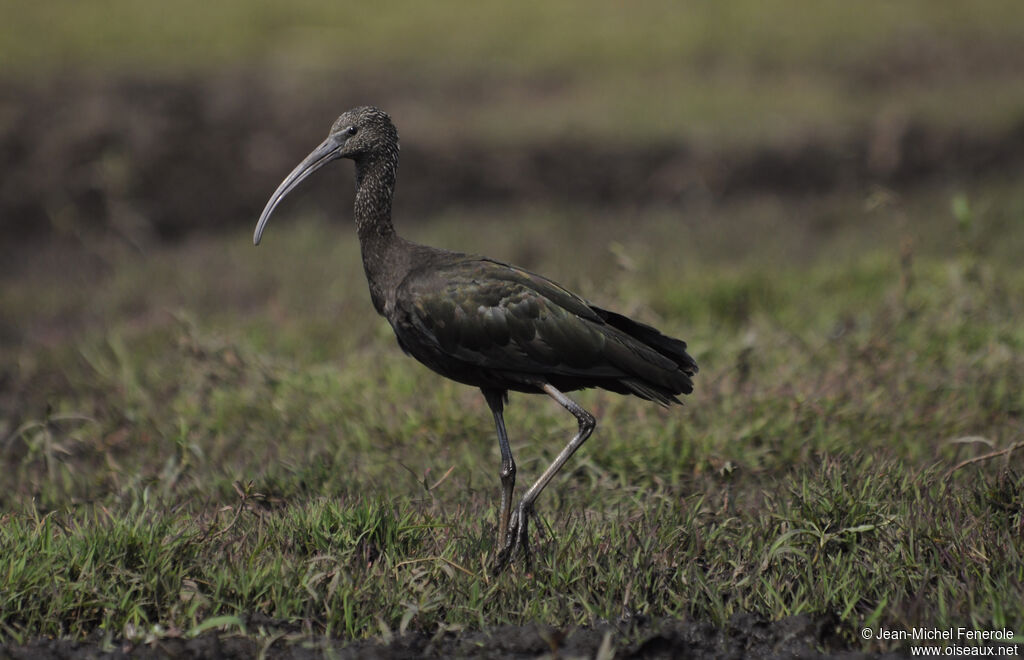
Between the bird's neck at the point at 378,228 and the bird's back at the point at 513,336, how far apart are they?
92 mm

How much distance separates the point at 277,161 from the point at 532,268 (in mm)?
2987

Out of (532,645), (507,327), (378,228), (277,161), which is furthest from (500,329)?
(277,161)

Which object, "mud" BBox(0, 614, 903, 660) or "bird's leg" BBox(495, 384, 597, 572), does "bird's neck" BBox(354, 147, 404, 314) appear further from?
"mud" BBox(0, 614, 903, 660)

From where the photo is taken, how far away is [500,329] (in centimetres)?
397

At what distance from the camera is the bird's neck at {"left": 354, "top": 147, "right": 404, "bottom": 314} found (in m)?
4.15

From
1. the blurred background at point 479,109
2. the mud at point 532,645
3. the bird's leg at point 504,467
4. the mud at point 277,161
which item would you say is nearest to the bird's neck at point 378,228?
the bird's leg at point 504,467

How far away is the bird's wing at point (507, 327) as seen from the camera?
3947 millimetres

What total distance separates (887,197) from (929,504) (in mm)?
2430

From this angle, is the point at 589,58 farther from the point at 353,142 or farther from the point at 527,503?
the point at 527,503

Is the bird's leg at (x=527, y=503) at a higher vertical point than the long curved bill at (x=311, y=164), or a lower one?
lower

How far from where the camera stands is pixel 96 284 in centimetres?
891

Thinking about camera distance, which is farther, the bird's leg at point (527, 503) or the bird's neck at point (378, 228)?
the bird's neck at point (378, 228)

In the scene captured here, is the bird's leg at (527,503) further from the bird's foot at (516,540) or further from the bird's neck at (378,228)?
the bird's neck at (378,228)

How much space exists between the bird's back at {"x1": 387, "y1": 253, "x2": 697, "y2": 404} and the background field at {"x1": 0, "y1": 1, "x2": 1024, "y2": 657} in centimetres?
51
